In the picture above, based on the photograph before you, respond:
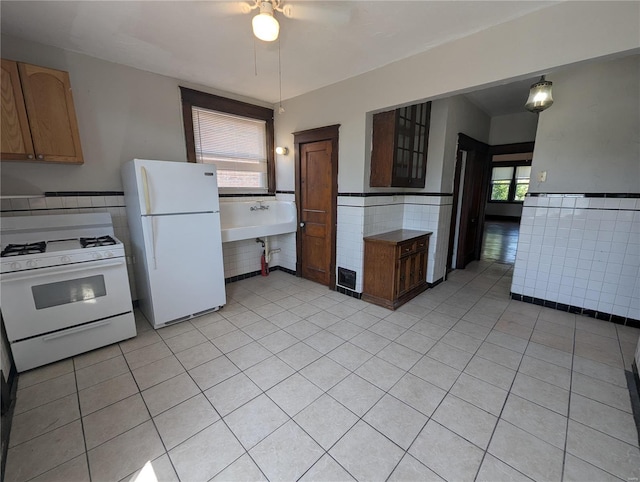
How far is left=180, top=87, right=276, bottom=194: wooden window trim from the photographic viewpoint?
3152mm

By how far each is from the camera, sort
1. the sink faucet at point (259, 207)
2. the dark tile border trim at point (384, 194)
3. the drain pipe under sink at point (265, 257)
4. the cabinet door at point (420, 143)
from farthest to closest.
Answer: the drain pipe under sink at point (265, 257) → the sink faucet at point (259, 207) → the cabinet door at point (420, 143) → the dark tile border trim at point (384, 194)

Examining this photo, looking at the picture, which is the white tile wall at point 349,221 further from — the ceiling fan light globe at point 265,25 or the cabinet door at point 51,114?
the ceiling fan light globe at point 265,25

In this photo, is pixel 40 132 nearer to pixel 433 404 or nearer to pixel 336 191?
pixel 336 191

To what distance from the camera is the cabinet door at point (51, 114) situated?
207 cm

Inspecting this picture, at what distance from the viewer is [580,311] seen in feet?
9.63

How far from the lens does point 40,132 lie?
2.15 meters

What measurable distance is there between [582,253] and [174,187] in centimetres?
431

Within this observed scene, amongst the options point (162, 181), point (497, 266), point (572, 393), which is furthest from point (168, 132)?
point (497, 266)

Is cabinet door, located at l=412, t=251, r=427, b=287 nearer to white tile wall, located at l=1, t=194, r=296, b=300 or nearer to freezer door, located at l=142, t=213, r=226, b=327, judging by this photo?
white tile wall, located at l=1, t=194, r=296, b=300

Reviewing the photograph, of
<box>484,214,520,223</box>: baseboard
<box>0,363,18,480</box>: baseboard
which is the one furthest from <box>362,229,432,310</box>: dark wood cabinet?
<box>484,214,520,223</box>: baseboard

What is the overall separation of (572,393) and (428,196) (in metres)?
2.45

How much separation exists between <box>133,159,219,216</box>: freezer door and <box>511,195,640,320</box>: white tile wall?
3.66 meters

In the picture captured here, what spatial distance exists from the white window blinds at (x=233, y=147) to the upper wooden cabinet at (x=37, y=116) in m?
1.23

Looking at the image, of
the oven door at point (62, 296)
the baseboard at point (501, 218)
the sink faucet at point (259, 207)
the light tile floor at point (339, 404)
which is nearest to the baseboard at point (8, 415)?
the light tile floor at point (339, 404)
